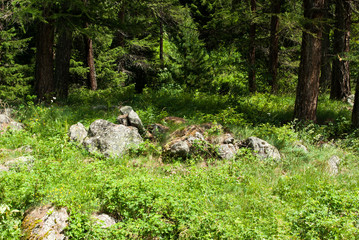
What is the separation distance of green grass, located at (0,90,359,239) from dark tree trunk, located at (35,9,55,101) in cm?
176

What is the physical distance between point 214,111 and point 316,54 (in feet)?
10.5

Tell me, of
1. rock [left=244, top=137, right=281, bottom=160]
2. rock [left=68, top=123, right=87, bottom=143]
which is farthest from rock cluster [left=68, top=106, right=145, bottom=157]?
rock [left=244, top=137, right=281, bottom=160]

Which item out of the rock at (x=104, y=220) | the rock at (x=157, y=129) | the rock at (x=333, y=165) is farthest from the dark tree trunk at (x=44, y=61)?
the rock at (x=333, y=165)

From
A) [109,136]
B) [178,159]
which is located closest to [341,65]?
[178,159]

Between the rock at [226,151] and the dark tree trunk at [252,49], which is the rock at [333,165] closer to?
the rock at [226,151]

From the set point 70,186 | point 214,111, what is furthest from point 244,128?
point 70,186

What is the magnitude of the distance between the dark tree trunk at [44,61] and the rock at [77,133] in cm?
307

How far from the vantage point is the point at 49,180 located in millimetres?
4836

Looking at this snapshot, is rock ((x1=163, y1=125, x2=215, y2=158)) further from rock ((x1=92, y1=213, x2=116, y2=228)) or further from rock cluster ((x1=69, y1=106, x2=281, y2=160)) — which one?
rock ((x1=92, y1=213, x2=116, y2=228))

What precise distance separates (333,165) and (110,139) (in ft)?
16.0

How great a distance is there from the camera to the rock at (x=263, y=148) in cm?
645

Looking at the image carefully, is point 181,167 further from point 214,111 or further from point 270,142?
point 214,111

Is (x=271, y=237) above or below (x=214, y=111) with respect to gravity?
below

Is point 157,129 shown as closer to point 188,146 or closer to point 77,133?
point 188,146
